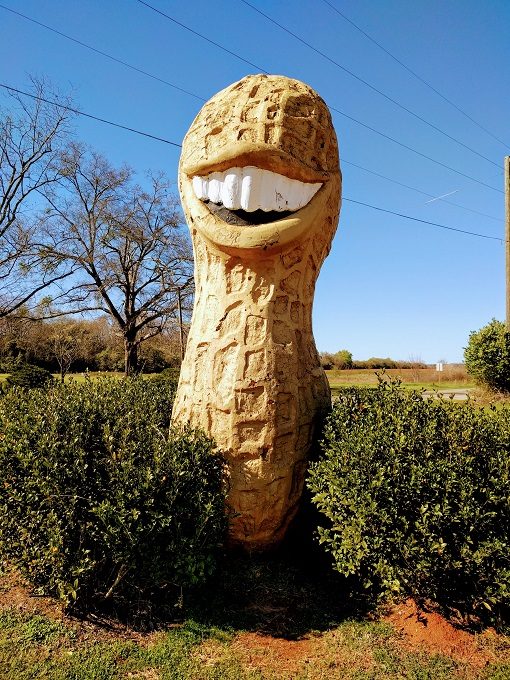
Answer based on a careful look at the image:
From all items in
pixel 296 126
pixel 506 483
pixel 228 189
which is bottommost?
pixel 506 483

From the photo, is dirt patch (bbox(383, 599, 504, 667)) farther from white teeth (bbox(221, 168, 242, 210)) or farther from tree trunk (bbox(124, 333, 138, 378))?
tree trunk (bbox(124, 333, 138, 378))

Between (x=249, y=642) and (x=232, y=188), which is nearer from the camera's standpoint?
(x=249, y=642)

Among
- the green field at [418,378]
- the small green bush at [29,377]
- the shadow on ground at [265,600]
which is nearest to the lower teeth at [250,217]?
the shadow on ground at [265,600]

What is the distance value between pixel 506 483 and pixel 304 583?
5.49ft

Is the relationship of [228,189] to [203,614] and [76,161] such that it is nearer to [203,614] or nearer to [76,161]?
[203,614]

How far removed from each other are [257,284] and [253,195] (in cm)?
68

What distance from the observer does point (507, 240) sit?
1332 centimetres

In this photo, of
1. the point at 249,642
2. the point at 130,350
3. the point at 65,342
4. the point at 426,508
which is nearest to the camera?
the point at 426,508

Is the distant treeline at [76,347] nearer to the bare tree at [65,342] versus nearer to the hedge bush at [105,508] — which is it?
the bare tree at [65,342]

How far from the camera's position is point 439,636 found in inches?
127

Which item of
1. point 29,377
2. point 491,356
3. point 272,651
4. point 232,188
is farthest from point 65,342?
point 272,651

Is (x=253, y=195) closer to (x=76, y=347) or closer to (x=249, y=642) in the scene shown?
(x=249, y=642)

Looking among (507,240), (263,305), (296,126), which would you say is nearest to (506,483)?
(263,305)

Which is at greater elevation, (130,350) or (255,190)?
(255,190)
